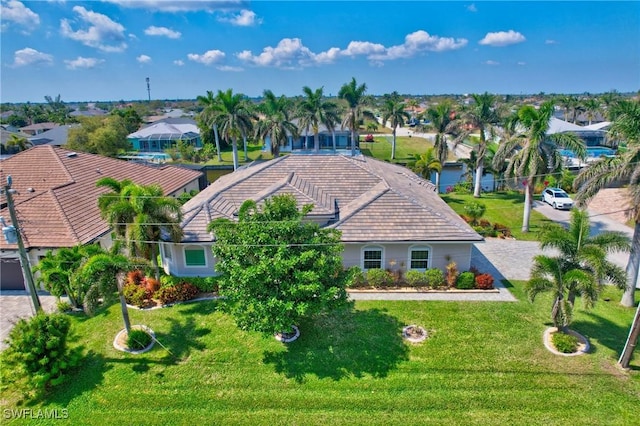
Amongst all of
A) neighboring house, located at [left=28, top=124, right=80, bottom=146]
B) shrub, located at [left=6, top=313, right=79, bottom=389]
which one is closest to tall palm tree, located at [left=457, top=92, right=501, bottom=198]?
shrub, located at [left=6, top=313, right=79, bottom=389]

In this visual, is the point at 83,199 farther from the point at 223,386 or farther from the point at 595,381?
the point at 595,381

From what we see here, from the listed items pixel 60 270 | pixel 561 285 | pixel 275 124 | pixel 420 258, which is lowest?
pixel 420 258

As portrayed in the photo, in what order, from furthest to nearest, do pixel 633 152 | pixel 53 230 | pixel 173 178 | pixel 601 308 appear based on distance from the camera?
pixel 173 178 < pixel 53 230 < pixel 601 308 < pixel 633 152

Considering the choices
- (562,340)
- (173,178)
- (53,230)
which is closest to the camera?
(562,340)

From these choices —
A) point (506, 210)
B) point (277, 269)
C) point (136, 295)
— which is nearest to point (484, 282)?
point (277, 269)

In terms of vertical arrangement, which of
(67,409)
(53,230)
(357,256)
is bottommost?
(67,409)

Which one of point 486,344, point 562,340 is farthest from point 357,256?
point 562,340

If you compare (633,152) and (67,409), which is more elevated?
(633,152)

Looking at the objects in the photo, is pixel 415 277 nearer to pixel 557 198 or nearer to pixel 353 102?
pixel 557 198
